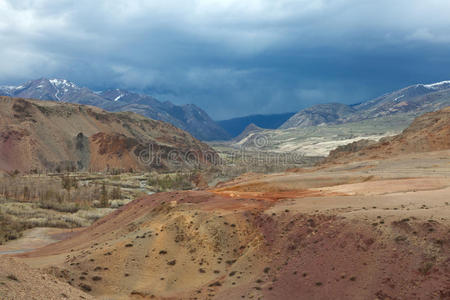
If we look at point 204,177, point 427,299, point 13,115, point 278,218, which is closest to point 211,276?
point 278,218

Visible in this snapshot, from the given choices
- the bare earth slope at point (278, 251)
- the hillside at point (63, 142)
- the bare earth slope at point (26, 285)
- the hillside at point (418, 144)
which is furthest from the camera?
the hillside at point (63, 142)

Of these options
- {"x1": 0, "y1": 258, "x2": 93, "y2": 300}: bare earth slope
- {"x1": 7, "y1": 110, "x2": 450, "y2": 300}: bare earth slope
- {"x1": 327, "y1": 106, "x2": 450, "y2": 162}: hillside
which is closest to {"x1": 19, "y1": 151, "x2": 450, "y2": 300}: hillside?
{"x1": 7, "y1": 110, "x2": 450, "y2": 300}: bare earth slope

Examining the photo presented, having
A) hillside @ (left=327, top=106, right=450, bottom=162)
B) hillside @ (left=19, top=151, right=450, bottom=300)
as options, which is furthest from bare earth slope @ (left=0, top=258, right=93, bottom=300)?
hillside @ (left=327, top=106, right=450, bottom=162)

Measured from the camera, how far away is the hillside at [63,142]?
114 metres

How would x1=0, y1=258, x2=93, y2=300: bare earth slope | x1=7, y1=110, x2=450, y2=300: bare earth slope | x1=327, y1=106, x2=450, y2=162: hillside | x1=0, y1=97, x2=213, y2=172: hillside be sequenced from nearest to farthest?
1. x1=0, y1=258, x2=93, y2=300: bare earth slope
2. x1=7, y1=110, x2=450, y2=300: bare earth slope
3. x1=327, y1=106, x2=450, y2=162: hillside
4. x1=0, y1=97, x2=213, y2=172: hillside

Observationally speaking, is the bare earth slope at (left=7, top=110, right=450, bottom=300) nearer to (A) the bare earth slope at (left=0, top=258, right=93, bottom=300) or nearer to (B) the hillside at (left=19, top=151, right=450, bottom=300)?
(B) the hillside at (left=19, top=151, right=450, bottom=300)

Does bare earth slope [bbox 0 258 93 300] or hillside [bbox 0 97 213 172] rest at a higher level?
hillside [bbox 0 97 213 172]

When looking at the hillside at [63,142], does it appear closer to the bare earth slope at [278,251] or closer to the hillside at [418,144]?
the hillside at [418,144]

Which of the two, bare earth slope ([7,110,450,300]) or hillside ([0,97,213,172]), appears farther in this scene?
hillside ([0,97,213,172])

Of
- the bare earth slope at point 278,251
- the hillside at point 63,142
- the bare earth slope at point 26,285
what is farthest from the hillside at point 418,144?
→ the hillside at point 63,142

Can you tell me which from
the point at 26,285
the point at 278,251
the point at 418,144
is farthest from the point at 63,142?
the point at 26,285

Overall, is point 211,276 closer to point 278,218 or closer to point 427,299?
point 278,218

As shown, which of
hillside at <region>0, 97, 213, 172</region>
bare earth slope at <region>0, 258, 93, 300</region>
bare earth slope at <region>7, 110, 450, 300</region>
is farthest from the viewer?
hillside at <region>0, 97, 213, 172</region>

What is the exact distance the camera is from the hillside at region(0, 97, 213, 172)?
114500 mm
